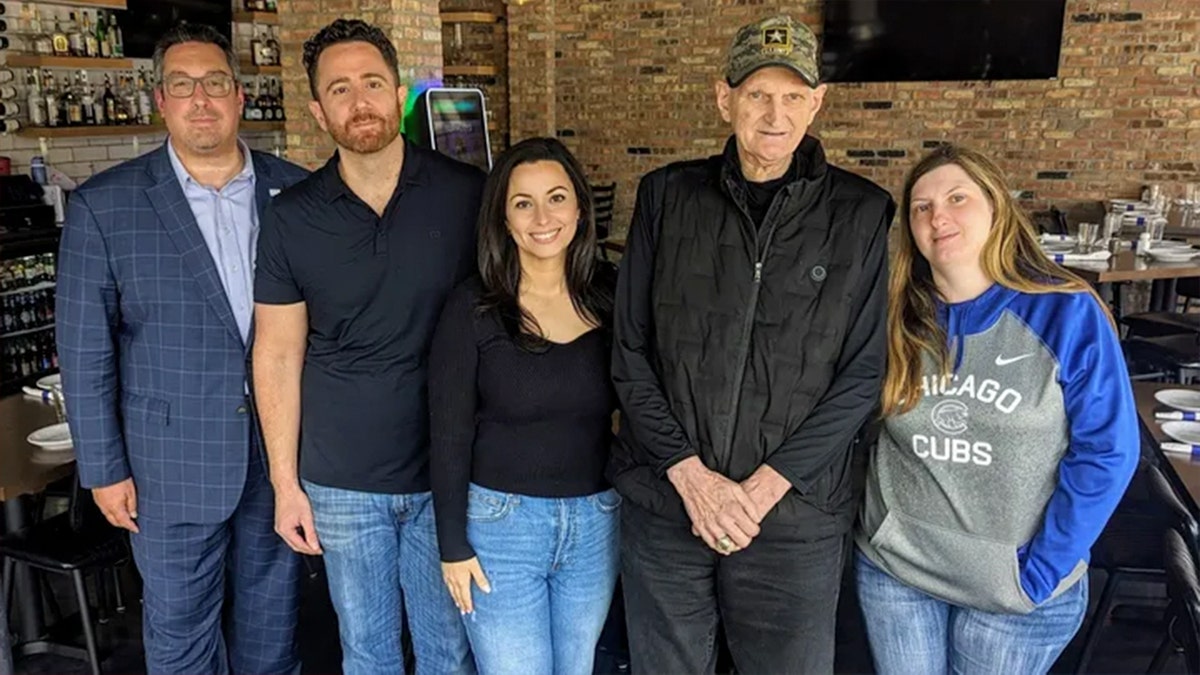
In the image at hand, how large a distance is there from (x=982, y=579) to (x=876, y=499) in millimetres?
251

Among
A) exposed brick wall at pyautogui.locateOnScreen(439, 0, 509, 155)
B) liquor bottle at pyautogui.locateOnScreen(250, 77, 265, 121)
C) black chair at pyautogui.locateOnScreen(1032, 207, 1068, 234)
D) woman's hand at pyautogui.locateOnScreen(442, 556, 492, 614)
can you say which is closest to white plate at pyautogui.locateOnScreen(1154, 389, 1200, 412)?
woman's hand at pyautogui.locateOnScreen(442, 556, 492, 614)

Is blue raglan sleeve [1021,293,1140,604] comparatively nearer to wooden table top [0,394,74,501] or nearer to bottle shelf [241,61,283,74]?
wooden table top [0,394,74,501]

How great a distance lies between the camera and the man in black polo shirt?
6.39 feet

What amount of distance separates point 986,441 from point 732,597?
0.58 meters

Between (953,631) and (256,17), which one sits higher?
(256,17)

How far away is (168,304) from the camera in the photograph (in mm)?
2086

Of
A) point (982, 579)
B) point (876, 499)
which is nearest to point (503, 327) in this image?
point (876, 499)

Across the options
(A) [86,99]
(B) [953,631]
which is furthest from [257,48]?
(B) [953,631]

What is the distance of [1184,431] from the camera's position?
8.93 ft

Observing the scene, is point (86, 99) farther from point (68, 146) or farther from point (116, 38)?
point (116, 38)

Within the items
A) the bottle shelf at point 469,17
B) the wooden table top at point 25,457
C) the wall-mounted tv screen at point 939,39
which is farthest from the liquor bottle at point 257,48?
the wooden table top at point 25,457

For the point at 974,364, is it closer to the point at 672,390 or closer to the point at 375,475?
the point at 672,390

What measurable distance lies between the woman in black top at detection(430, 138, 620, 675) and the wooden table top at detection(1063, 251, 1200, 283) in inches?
145

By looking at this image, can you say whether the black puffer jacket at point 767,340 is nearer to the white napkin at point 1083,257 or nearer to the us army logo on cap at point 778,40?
the us army logo on cap at point 778,40
